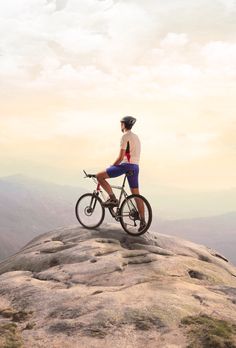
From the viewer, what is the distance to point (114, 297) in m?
11.8

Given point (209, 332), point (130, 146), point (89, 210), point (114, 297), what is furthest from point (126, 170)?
point (209, 332)

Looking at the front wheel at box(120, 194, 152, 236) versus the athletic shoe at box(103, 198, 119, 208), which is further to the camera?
the athletic shoe at box(103, 198, 119, 208)

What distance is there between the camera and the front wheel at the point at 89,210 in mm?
19781

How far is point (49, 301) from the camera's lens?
12.3m

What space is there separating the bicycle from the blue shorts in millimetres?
196

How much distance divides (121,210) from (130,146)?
2.92 metres

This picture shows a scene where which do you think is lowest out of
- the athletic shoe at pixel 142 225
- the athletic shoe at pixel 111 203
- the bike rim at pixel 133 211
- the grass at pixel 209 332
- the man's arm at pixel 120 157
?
the grass at pixel 209 332

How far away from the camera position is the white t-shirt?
1820 centimetres

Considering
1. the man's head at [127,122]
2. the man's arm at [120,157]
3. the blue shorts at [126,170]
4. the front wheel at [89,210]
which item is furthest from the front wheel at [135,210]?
the man's head at [127,122]

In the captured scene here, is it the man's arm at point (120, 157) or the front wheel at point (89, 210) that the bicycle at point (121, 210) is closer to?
the front wheel at point (89, 210)

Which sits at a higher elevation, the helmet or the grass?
the helmet

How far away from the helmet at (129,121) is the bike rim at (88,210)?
13.2 feet

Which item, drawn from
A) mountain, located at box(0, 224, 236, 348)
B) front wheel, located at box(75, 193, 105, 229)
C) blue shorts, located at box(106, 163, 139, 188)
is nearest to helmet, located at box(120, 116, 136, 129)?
blue shorts, located at box(106, 163, 139, 188)

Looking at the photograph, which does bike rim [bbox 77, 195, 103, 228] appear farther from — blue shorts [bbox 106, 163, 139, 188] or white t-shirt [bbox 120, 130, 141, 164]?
white t-shirt [bbox 120, 130, 141, 164]
